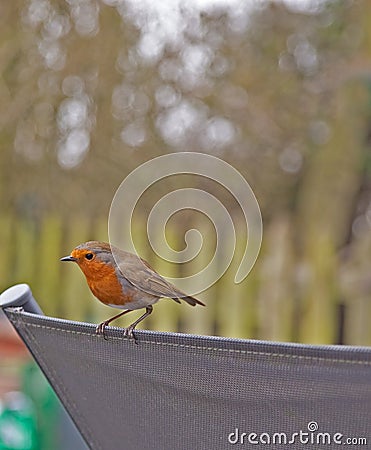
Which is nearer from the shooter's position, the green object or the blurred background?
the green object

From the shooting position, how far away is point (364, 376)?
2.63 feet

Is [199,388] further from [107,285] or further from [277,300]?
[277,300]

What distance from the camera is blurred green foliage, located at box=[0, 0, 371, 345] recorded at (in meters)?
3.28

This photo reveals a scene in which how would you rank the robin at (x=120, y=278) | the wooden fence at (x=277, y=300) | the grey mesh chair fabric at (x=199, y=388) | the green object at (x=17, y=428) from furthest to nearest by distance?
the wooden fence at (x=277, y=300) < the green object at (x=17, y=428) < the robin at (x=120, y=278) < the grey mesh chair fabric at (x=199, y=388)

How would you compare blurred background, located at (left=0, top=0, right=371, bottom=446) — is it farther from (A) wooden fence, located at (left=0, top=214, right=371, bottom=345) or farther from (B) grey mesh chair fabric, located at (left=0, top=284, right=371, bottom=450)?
(B) grey mesh chair fabric, located at (left=0, top=284, right=371, bottom=450)

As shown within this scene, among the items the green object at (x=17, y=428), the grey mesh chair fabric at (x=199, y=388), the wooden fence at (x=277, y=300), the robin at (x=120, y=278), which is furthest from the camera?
the wooden fence at (x=277, y=300)

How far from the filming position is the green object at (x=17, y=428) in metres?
2.35

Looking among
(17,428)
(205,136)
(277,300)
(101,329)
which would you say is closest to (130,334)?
(101,329)

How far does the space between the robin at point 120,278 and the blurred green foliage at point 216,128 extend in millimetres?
2190

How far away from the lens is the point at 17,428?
7.93ft

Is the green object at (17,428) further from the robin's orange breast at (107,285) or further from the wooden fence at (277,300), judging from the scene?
the robin's orange breast at (107,285)

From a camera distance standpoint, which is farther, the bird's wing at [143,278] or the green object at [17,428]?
the green object at [17,428]

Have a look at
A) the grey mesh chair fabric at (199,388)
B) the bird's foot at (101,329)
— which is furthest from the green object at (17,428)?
the bird's foot at (101,329)

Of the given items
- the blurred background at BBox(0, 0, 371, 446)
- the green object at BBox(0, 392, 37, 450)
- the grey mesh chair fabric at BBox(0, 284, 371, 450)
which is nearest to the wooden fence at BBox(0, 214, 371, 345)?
the blurred background at BBox(0, 0, 371, 446)
